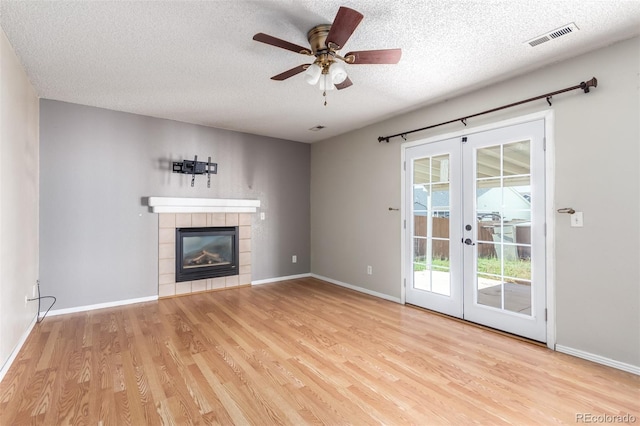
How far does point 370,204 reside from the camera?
474cm

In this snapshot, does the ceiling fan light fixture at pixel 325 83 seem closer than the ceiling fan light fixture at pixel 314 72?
No

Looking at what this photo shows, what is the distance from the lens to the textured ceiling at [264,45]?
2068 mm

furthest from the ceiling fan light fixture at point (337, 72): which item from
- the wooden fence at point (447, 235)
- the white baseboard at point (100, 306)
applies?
the white baseboard at point (100, 306)

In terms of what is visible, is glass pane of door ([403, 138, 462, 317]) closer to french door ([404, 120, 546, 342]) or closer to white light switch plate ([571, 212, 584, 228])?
french door ([404, 120, 546, 342])

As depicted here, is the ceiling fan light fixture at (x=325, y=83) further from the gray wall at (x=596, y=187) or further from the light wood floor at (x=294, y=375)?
the light wood floor at (x=294, y=375)

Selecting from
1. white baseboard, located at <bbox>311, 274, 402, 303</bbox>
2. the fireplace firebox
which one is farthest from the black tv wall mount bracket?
white baseboard, located at <bbox>311, 274, 402, 303</bbox>

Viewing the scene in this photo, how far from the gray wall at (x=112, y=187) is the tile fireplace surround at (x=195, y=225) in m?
0.12

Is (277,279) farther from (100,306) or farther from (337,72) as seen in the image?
(337,72)

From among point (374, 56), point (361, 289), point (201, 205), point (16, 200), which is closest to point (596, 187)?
point (374, 56)

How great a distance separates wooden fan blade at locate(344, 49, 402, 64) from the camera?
2.15 meters

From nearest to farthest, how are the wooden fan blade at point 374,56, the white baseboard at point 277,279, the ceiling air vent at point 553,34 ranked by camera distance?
1. the wooden fan blade at point 374,56
2. the ceiling air vent at point 553,34
3. the white baseboard at point 277,279

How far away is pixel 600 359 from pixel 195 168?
4993mm

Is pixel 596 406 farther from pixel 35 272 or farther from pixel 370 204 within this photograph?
pixel 35 272

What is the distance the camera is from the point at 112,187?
411cm
